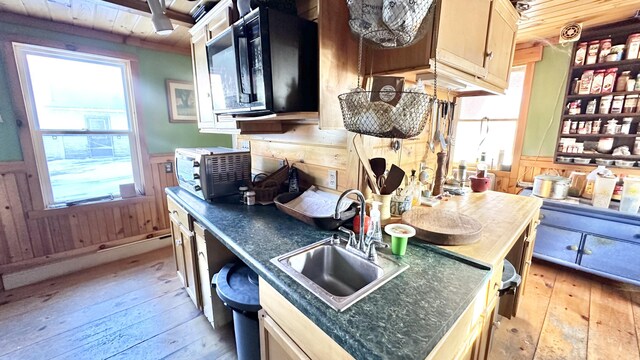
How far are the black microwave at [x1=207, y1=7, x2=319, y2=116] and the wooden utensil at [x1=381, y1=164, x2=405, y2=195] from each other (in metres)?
0.52

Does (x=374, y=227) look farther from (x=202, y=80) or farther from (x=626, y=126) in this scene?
(x=626, y=126)

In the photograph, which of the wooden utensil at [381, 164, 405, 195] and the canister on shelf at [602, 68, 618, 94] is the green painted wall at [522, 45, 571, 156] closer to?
the canister on shelf at [602, 68, 618, 94]

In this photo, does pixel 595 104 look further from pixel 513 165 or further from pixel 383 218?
pixel 383 218

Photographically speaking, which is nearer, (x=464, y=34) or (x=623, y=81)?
(x=464, y=34)

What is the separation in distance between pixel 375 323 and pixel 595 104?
335cm

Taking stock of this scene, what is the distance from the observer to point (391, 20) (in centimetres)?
89

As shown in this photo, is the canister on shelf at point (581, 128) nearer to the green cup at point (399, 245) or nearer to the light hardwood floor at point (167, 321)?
the light hardwood floor at point (167, 321)

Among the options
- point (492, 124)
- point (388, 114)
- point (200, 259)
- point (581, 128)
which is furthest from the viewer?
point (492, 124)

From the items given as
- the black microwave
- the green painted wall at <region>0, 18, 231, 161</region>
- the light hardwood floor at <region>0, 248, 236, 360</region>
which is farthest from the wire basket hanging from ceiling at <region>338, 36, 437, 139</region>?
the green painted wall at <region>0, 18, 231, 161</region>

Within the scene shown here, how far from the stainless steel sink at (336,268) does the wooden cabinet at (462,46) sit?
0.84m

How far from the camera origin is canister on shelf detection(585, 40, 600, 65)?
251cm

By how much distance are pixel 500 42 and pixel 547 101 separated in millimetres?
1821

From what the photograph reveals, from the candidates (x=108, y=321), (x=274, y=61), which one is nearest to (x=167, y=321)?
(x=108, y=321)

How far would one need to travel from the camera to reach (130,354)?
1681 mm
